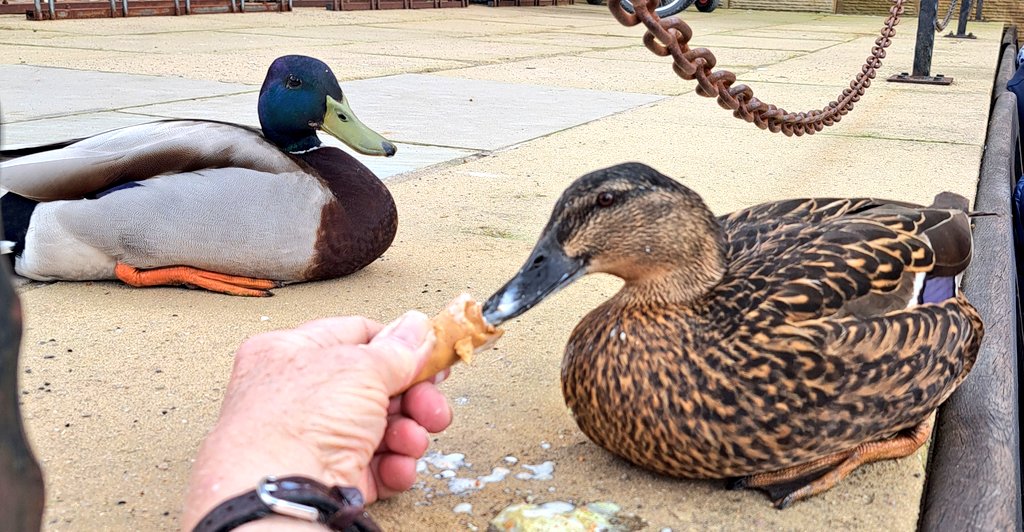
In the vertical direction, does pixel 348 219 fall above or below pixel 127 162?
below

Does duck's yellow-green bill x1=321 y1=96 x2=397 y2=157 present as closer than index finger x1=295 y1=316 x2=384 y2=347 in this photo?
No

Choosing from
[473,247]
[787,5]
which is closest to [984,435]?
[473,247]

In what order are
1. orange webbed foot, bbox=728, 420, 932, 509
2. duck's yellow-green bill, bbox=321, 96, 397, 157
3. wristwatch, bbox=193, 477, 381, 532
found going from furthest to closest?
duck's yellow-green bill, bbox=321, 96, 397, 157 → orange webbed foot, bbox=728, 420, 932, 509 → wristwatch, bbox=193, 477, 381, 532

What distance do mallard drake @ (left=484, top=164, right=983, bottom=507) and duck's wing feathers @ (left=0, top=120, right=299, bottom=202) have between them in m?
1.57

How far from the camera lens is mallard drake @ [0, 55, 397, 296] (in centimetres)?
329

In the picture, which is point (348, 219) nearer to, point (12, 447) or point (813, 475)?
point (813, 475)

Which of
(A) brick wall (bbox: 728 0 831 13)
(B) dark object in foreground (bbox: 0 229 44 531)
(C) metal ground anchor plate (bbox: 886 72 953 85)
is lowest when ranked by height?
(A) brick wall (bbox: 728 0 831 13)

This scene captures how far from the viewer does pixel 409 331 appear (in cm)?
188

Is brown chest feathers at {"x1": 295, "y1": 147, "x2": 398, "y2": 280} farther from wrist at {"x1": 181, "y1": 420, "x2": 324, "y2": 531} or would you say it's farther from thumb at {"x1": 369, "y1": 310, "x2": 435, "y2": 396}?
wrist at {"x1": 181, "y1": 420, "x2": 324, "y2": 531}

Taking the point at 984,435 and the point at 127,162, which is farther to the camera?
the point at 127,162

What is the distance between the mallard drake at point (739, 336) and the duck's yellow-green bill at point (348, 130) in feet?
5.53

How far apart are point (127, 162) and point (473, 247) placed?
4.12 ft

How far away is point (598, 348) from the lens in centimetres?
208

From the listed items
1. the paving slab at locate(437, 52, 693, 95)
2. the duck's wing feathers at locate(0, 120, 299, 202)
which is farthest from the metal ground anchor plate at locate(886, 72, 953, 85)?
the duck's wing feathers at locate(0, 120, 299, 202)
